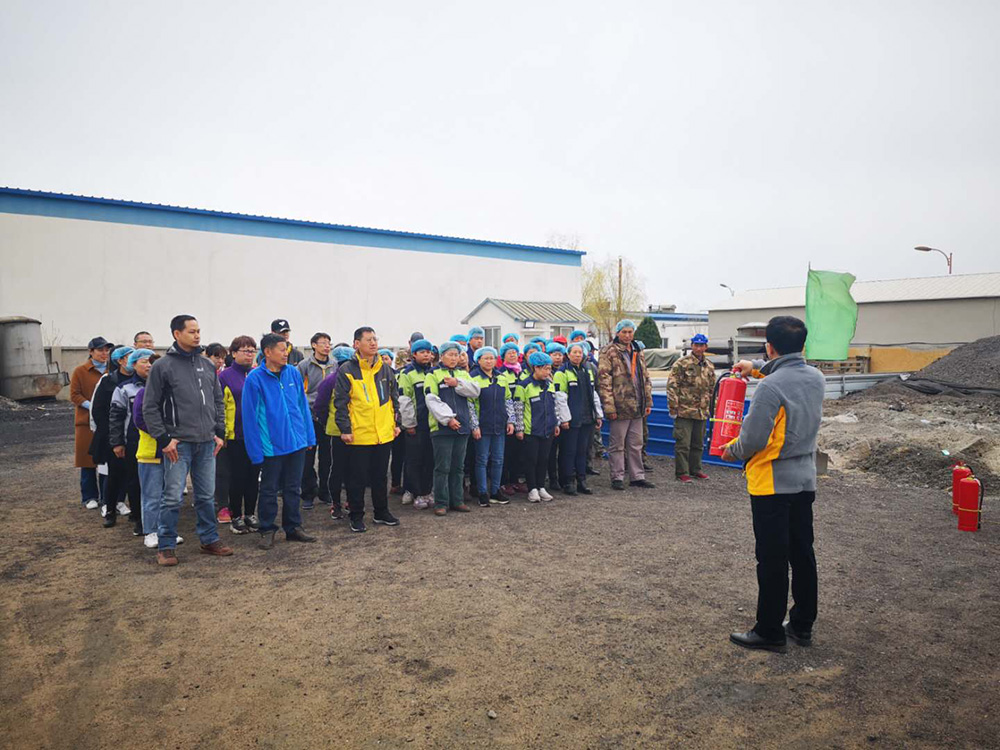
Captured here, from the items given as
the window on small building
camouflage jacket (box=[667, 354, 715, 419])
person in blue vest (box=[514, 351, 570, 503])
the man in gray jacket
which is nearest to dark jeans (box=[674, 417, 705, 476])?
camouflage jacket (box=[667, 354, 715, 419])

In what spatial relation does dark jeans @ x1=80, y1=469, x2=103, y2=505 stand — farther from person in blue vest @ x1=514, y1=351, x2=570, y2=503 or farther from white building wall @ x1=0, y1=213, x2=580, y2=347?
white building wall @ x1=0, y1=213, x2=580, y2=347

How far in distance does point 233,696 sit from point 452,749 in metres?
1.28

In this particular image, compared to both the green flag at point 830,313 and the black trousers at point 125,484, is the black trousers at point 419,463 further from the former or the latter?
the green flag at point 830,313

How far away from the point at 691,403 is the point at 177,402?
21.7 ft

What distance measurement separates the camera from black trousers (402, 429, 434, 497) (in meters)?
7.94

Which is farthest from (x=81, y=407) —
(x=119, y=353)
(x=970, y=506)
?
(x=970, y=506)

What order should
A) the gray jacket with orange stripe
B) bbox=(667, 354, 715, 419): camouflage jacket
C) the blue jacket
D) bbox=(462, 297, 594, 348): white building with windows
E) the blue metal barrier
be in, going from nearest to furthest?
the gray jacket with orange stripe → the blue jacket → bbox=(667, 354, 715, 419): camouflage jacket → the blue metal barrier → bbox=(462, 297, 594, 348): white building with windows

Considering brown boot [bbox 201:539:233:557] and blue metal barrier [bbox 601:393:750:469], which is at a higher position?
blue metal barrier [bbox 601:393:750:469]

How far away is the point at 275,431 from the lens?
6.18m

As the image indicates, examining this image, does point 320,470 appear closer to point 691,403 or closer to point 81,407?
point 81,407

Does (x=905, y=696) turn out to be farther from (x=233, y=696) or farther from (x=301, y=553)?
(x=301, y=553)

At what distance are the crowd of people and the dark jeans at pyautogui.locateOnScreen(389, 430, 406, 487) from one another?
0.07 feet

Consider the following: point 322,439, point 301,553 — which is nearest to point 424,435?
point 322,439

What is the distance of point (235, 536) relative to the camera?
677cm
